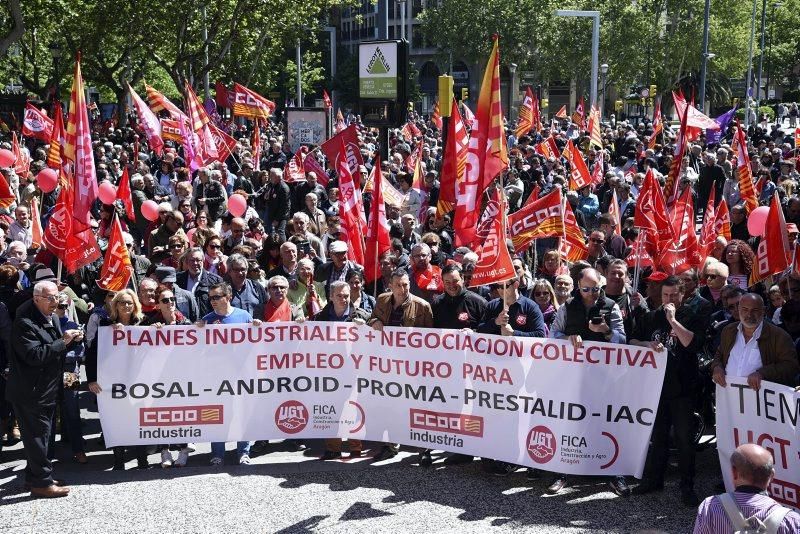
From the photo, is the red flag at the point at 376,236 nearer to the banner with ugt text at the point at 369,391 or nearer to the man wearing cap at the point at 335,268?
the man wearing cap at the point at 335,268

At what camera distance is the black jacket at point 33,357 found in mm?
7273

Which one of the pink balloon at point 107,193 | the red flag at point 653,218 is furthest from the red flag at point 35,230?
the red flag at point 653,218

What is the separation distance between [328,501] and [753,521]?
364cm

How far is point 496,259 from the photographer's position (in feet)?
26.4

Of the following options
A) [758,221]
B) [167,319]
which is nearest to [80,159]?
[167,319]

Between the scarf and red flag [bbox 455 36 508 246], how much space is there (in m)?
2.03

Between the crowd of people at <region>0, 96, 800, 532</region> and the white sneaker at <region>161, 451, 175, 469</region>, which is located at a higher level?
the crowd of people at <region>0, 96, 800, 532</region>

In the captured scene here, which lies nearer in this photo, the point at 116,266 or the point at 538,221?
the point at 116,266

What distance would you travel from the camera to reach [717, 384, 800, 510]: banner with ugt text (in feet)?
21.5

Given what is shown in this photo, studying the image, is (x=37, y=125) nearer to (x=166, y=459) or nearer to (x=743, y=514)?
(x=166, y=459)

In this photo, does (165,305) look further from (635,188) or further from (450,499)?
(635,188)

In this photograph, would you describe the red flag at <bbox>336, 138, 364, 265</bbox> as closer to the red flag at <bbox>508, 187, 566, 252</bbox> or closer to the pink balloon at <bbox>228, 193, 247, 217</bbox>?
the red flag at <bbox>508, 187, 566, 252</bbox>

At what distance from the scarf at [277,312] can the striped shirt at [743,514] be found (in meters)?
4.65

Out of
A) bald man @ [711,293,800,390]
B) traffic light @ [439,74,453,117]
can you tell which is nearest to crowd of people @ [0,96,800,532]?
bald man @ [711,293,800,390]
